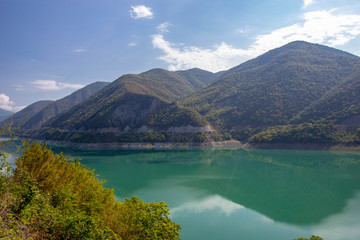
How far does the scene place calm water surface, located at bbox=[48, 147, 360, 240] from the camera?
22.6 meters

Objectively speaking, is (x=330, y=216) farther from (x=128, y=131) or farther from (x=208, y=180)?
(x=128, y=131)

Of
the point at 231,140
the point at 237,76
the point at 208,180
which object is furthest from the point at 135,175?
the point at 237,76

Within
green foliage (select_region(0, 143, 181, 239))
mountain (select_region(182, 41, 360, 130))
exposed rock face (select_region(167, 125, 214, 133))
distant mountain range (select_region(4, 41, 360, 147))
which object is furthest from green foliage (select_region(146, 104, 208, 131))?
green foliage (select_region(0, 143, 181, 239))

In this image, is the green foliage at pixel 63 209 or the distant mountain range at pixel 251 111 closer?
the green foliage at pixel 63 209

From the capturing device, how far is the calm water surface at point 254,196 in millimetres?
22625

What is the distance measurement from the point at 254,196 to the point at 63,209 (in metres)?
28.4

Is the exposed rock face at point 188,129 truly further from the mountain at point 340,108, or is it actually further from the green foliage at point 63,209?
the green foliage at point 63,209

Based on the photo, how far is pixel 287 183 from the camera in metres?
41.0

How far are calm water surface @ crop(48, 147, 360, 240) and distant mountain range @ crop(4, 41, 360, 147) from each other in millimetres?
41312

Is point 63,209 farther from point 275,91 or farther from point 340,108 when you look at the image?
point 275,91

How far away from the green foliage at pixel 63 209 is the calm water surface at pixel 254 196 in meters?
10.4

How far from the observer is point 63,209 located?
10875 mm

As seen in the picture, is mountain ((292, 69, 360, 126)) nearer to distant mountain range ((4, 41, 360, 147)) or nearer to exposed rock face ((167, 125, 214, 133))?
distant mountain range ((4, 41, 360, 147))

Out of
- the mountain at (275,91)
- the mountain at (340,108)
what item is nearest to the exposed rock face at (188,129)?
→ the mountain at (275,91)
